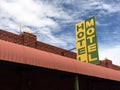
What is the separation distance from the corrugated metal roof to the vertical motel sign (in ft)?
9.60

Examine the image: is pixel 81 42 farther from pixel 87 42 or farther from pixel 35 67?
pixel 35 67

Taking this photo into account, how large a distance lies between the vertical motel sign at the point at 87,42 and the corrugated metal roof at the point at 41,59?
293 cm

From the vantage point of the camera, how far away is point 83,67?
1573cm

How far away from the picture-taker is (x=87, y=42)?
67.8ft

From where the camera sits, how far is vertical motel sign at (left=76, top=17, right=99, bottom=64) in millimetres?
20156

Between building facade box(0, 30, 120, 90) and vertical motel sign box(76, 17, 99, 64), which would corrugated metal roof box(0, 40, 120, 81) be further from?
vertical motel sign box(76, 17, 99, 64)

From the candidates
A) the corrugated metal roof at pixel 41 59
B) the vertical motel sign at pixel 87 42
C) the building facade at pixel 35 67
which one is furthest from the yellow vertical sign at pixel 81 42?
the corrugated metal roof at pixel 41 59

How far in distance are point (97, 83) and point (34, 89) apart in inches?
328

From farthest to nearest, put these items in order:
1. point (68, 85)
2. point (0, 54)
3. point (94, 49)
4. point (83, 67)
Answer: point (94, 49), point (68, 85), point (83, 67), point (0, 54)

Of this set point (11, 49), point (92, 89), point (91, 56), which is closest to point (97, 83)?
point (92, 89)

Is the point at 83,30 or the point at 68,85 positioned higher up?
the point at 83,30

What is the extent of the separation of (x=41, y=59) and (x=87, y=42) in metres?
8.33

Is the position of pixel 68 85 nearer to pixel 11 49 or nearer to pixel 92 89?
pixel 92 89

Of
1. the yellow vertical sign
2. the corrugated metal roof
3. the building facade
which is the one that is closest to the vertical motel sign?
the yellow vertical sign
